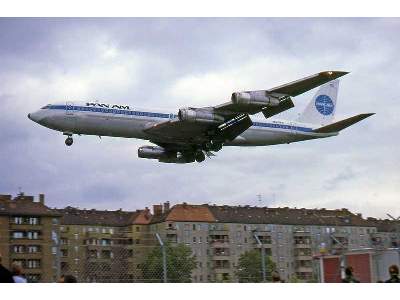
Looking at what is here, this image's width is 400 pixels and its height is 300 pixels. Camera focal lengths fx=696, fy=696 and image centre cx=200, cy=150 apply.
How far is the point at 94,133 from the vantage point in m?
36.1

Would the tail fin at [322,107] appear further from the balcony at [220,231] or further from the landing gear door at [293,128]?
the balcony at [220,231]

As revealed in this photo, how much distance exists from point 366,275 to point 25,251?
908 centimetres

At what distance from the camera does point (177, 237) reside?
85625 mm

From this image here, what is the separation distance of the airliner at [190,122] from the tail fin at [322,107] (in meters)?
3.84

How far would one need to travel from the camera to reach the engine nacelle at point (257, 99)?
1416 inches

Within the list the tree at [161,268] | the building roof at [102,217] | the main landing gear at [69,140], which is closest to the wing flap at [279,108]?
the main landing gear at [69,140]

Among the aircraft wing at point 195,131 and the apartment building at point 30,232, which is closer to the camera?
the apartment building at point 30,232

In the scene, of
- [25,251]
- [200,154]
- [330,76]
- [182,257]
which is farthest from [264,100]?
[25,251]

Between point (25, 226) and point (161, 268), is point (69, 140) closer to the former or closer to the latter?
point (161, 268)

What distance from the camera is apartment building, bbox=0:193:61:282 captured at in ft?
49.7

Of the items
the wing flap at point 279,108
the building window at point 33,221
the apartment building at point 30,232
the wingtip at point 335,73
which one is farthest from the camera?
the building window at point 33,221

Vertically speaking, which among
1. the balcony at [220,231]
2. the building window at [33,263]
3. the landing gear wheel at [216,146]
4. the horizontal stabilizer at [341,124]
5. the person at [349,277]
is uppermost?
the horizontal stabilizer at [341,124]

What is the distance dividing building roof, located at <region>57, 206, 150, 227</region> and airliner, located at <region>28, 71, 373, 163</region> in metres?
55.4

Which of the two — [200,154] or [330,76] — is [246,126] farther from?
[330,76]
